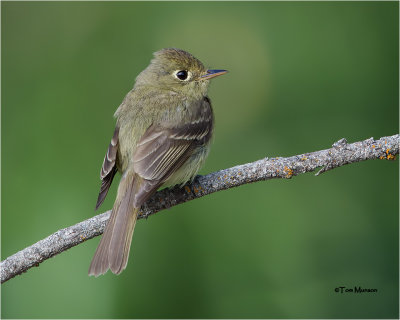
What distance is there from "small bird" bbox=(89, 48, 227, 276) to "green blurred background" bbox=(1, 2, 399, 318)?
Result: 0.21 metres

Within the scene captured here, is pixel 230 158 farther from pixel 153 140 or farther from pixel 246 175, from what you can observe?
pixel 246 175

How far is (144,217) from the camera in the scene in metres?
3.77

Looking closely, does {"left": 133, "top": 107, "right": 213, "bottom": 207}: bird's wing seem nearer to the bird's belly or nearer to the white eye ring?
the bird's belly

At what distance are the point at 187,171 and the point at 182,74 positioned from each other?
1.12m

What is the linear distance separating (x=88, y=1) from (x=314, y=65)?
7.08ft

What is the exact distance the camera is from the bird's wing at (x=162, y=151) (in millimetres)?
3590

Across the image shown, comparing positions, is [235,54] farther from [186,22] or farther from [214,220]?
[214,220]

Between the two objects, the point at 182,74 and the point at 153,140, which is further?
the point at 182,74

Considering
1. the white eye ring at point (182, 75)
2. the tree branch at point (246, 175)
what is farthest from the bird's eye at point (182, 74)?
the tree branch at point (246, 175)

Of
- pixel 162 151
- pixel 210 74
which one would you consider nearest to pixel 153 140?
pixel 162 151

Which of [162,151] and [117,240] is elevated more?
[162,151]

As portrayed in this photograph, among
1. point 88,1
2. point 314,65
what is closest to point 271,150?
point 314,65

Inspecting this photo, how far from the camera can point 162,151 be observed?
3.79 meters

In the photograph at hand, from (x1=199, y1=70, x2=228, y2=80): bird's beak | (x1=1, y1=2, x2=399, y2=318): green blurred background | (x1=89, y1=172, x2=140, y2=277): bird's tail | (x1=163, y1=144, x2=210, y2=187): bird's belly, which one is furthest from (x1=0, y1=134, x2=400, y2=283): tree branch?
(x1=199, y1=70, x2=228, y2=80): bird's beak
